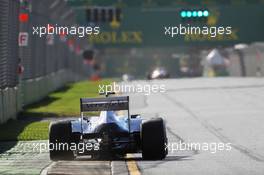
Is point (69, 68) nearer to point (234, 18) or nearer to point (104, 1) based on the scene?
point (104, 1)

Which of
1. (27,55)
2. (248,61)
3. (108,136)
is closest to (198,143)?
(108,136)

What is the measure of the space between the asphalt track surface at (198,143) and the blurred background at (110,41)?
4181mm

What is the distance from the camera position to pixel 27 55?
34.1 meters

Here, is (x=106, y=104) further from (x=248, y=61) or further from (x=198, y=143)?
(x=248, y=61)

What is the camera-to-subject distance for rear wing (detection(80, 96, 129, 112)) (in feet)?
45.9

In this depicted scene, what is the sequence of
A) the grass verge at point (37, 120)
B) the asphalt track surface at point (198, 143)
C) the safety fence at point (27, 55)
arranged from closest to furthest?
1. the asphalt track surface at point (198, 143)
2. the grass verge at point (37, 120)
3. the safety fence at point (27, 55)

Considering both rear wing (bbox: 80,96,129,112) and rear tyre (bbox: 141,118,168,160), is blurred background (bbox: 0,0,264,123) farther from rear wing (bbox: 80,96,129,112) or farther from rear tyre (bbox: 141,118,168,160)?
rear tyre (bbox: 141,118,168,160)

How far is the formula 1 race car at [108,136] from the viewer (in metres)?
13.9

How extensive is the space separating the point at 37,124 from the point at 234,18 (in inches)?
2542

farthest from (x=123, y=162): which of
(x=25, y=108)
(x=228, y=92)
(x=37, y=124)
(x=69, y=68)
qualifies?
(x=69, y=68)

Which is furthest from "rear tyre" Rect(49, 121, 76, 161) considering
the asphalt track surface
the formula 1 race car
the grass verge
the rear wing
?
the grass verge

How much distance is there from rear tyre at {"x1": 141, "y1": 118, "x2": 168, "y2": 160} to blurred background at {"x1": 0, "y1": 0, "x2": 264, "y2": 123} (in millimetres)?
10360

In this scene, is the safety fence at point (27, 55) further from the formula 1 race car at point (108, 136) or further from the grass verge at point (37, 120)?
the formula 1 race car at point (108, 136)

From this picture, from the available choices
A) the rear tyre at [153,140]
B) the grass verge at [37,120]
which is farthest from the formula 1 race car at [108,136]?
the grass verge at [37,120]
